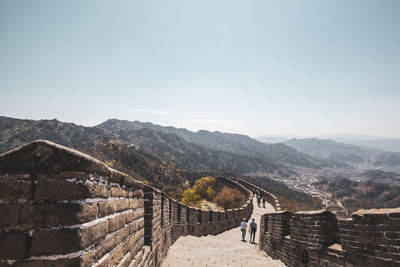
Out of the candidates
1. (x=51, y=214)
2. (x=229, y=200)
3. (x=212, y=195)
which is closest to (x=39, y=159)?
(x=51, y=214)

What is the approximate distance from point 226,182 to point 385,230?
1229 inches

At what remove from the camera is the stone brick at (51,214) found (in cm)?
125

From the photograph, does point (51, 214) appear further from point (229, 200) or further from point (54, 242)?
point (229, 200)

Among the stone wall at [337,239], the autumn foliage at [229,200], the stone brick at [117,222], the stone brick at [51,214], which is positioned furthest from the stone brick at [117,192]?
the autumn foliage at [229,200]

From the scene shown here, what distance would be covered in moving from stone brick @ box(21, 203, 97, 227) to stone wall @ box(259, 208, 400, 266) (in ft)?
12.8

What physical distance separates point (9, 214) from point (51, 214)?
8.2 inches

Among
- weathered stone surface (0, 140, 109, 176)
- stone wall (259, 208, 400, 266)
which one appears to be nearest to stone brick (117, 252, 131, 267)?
weathered stone surface (0, 140, 109, 176)

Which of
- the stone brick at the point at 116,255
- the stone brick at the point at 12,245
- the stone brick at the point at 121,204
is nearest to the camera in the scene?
the stone brick at the point at 12,245

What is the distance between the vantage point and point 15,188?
1.27m

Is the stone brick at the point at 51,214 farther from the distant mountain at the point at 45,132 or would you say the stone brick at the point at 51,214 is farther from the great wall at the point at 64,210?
the distant mountain at the point at 45,132

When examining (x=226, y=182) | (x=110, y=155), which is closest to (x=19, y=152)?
(x=226, y=182)

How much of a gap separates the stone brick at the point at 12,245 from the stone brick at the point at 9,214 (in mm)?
59

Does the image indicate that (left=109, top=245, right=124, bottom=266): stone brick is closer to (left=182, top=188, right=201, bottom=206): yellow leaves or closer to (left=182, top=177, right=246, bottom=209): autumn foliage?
(left=182, top=177, right=246, bottom=209): autumn foliage

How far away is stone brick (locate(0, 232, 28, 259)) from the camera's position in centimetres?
122
